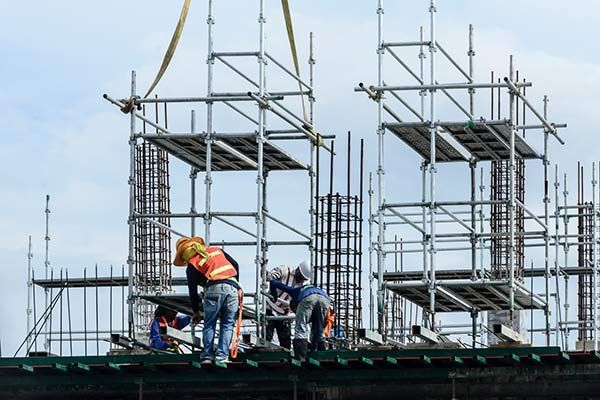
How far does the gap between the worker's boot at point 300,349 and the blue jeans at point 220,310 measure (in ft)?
3.73

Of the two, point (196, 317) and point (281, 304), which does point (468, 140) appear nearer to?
point (281, 304)

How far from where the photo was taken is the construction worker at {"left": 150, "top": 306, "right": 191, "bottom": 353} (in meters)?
32.9

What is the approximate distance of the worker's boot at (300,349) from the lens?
29747mm

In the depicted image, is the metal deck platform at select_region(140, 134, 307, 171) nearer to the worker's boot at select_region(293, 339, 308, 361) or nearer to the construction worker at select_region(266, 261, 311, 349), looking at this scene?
the construction worker at select_region(266, 261, 311, 349)

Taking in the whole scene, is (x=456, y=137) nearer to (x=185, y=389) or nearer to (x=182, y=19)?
(x=182, y=19)

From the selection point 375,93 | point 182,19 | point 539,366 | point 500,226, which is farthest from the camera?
point 500,226

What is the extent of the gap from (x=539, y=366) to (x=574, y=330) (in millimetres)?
20359

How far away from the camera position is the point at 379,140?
35031 mm

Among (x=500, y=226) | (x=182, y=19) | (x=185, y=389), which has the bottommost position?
(x=185, y=389)

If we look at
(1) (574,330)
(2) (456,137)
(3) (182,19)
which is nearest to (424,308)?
(2) (456,137)

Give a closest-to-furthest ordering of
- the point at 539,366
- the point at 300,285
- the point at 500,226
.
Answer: the point at 539,366 → the point at 300,285 → the point at 500,226

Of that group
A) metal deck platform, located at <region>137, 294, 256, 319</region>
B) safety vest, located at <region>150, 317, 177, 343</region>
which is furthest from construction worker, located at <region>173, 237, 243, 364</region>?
metal deck platform, located at <region>137, 294, 256, 319</region>

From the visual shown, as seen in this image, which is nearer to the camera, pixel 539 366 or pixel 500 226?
pixel 539 366

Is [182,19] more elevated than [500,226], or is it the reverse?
[182,19]
